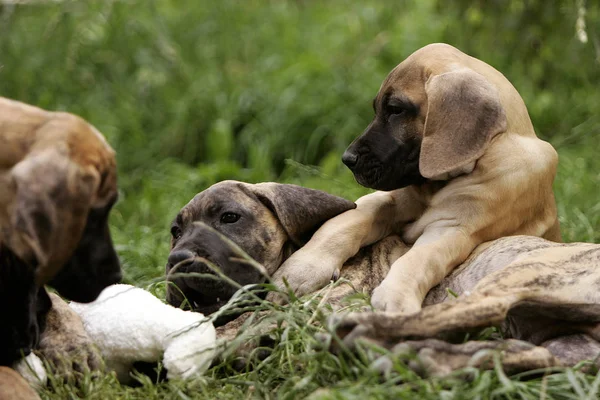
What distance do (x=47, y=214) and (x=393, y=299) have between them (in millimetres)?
1473

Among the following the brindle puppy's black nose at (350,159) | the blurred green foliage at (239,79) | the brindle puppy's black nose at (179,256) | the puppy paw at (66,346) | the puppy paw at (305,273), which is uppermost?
the brindle puppy's black nose at (350,159)

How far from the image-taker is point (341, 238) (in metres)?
4.27

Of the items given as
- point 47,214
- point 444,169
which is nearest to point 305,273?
point 444,169

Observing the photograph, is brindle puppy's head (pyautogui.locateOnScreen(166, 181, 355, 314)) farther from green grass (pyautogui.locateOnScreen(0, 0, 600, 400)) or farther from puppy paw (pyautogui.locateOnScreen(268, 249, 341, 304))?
green grass (pyautogui.locateOnScreen(0, 0, 600, 400))

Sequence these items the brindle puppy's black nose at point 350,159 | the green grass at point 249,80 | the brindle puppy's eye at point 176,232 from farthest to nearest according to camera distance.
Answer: the green grass at point 249,80 → the brindle puppy's black nose at point 350,159 → the brindle puppy's eye at point 176,232

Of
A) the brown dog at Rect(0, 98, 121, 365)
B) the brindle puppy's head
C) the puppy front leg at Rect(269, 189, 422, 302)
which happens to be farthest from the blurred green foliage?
the brown dog at Rect(0, 98, 121, 365)

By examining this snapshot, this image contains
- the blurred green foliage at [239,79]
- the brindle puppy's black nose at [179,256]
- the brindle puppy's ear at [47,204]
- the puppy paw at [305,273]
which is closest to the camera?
the brindle puppy's ear at [47,204]

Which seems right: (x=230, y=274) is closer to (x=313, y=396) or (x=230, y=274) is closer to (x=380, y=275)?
(x=380, y=275)

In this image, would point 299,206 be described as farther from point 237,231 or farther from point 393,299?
point 393,299

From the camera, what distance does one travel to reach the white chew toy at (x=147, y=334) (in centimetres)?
344

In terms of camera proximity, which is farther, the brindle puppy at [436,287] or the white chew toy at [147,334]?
the white chew toy at [147,334]

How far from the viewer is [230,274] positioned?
396 centimetres

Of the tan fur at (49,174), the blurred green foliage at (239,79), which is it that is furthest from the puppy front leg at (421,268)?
the blurred green foliage at (239,79)

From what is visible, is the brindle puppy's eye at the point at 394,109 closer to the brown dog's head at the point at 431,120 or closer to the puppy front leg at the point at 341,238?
the brown dog's head at the point at 431,120
